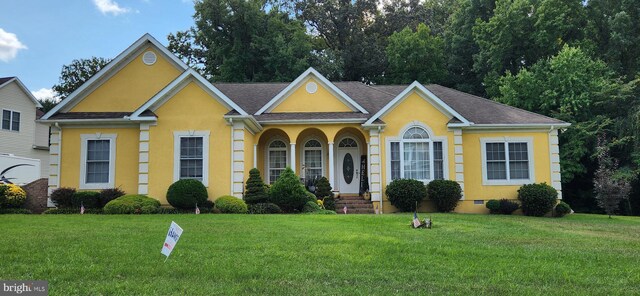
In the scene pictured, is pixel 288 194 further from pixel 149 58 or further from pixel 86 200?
pixel 149 58

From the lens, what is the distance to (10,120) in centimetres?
2922

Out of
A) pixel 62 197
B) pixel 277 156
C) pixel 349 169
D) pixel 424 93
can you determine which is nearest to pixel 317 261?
pixel 424 93

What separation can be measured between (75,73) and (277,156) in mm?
33999

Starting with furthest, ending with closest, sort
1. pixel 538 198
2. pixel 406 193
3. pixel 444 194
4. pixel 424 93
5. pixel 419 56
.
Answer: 1. pixel 419 56
2. pixel 424 93
3. pixel 538 198
4. pixel 444 194
5. pixel 406 193

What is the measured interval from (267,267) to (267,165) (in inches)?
568

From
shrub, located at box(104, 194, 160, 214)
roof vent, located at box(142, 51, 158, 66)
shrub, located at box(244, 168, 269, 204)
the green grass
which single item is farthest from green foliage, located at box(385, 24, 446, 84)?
the green grass

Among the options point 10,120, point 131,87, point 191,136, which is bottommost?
point 191,136

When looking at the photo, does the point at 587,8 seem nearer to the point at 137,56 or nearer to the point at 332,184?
the point at 332,184

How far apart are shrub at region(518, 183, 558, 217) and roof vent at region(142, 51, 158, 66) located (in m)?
15.6

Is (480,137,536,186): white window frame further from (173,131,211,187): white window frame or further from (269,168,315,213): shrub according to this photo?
(173,131,211,187): white window frame

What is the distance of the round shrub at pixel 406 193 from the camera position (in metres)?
17.9

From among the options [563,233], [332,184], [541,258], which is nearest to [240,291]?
[541,258]

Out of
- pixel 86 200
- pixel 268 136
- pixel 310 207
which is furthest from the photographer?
pixel 268 136

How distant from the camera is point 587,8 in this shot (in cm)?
2934
